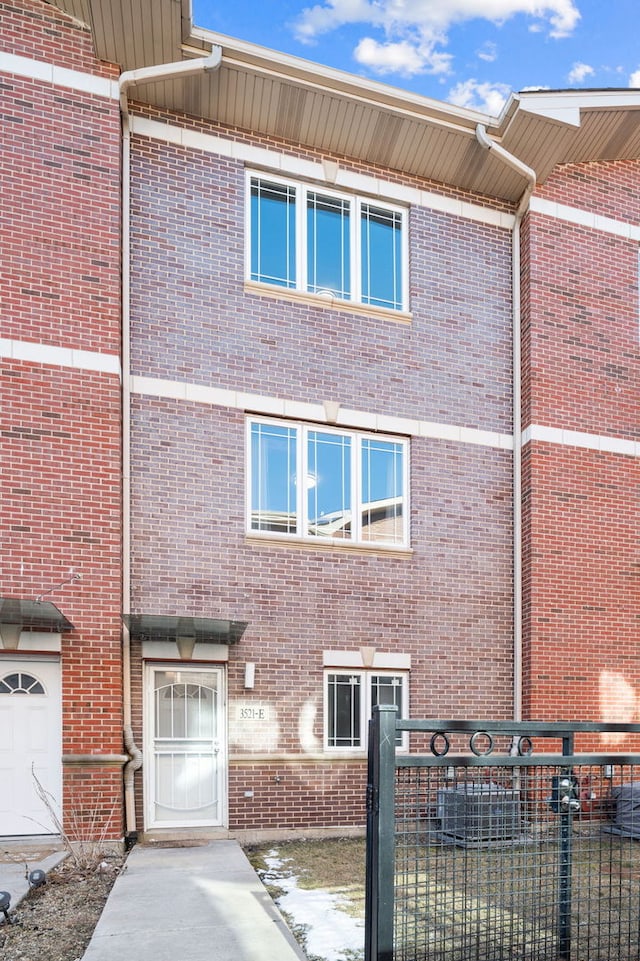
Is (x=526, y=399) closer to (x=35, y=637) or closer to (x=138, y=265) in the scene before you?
(x=138, y=265)

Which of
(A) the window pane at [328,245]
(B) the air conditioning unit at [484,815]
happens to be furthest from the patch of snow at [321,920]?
(A) the window pane at [328,245]

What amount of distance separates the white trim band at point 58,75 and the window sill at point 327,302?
8.71 feet

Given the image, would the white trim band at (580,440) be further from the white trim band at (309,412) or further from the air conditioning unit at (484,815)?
the air conditioning unit at (484,815)

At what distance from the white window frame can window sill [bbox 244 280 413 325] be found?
4.65 metres

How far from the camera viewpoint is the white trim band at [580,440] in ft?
35.4

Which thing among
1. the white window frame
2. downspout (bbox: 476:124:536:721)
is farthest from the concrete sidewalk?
downspout (bbox: 476:124:536:721)

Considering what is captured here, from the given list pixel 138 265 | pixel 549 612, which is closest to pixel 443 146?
pixel 138 265

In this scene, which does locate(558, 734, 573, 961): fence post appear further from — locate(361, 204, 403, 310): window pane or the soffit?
the soffit

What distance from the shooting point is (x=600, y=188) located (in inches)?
460

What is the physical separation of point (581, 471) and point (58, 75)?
8.22 metres

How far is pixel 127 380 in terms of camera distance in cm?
908

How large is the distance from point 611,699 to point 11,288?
9.19 metres

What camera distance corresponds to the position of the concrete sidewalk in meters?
4.92

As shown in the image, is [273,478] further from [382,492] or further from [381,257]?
[381,257]
